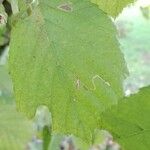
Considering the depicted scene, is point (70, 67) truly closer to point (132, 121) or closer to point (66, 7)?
point (66, 7)

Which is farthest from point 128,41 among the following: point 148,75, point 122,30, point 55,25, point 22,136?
point 55,25

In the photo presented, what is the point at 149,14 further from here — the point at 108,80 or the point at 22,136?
the point at 108,80

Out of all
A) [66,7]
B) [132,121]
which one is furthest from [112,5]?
[132,121]

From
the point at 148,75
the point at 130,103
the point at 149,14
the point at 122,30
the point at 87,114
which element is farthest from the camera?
the point at 122,30

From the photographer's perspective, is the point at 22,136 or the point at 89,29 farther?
the point at 22,136

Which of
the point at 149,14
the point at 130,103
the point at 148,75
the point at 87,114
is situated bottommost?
the point at 148,75

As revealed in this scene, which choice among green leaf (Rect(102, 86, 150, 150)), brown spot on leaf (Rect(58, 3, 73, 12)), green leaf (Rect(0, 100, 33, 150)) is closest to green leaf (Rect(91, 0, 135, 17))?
brown spot on leaf (Rect(58, 3, 73, 12))

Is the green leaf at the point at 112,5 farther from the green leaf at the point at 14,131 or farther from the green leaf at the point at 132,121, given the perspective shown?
the green leaf at the point at 14,131

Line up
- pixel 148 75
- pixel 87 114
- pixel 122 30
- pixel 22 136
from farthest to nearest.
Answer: pixel 122 30, pixel 148 75, pixel 22 136, pixel 87 114
